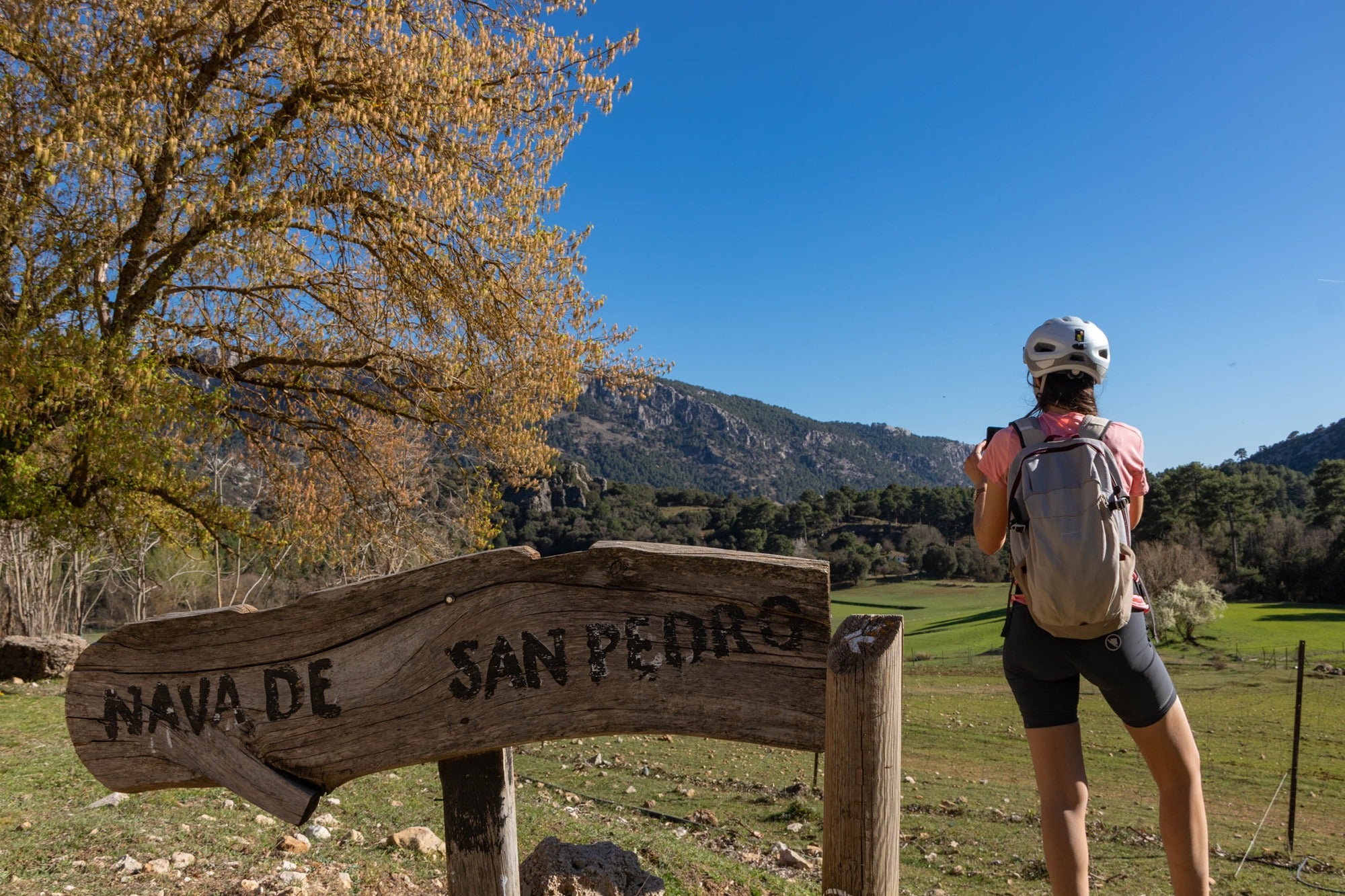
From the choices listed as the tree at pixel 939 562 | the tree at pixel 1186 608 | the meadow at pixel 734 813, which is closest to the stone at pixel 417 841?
the meadow at pixel 734 813

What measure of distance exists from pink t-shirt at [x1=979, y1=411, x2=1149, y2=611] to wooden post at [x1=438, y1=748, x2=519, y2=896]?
1685mm

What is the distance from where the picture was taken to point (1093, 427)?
8.29ft

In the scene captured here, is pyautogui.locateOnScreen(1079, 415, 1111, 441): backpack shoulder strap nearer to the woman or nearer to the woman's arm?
the woman

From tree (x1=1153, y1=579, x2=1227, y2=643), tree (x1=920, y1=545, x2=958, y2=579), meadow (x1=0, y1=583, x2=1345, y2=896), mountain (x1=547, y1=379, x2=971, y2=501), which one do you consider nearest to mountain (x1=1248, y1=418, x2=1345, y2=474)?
mountain (x1=547, y1=379, x2=971, y2=501)

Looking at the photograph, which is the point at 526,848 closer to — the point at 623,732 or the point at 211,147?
the point at 623,732

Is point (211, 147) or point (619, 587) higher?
point (211, 147)

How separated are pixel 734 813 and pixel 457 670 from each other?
8941 millimetres

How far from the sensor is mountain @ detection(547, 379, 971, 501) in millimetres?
155250

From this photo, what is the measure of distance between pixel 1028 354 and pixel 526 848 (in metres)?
4.86

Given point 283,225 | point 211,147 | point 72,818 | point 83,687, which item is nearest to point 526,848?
point 72,818

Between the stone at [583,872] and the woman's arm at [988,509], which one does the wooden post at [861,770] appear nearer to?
the woman's arm at [988,509]

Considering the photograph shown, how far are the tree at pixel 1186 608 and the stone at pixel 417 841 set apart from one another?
3990cm

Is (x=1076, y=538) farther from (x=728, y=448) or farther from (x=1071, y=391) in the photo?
(x=728, y=448)

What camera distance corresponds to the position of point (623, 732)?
1.99 meters
